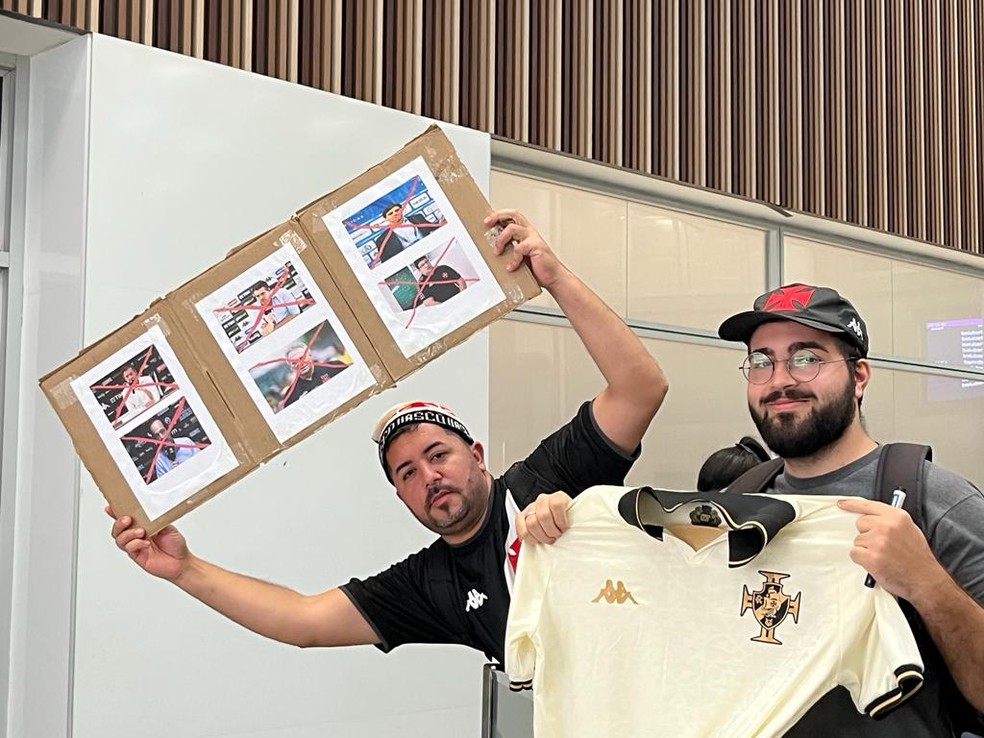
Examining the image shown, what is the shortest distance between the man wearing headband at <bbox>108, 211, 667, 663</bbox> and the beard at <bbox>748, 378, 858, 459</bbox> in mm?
252

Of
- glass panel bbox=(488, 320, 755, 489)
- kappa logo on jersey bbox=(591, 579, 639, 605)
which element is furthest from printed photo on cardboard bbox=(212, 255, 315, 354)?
glass panel bbox=(488, 320, 755, 489)

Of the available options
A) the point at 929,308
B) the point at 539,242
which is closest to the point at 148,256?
the point at 539,242

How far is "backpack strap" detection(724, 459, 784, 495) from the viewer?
226cm

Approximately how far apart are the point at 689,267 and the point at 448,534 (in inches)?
116

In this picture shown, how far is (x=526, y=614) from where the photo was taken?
7.30 ft

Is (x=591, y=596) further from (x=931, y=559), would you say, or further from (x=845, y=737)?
(x=931, y=559)

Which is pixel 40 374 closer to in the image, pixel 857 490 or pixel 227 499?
pixel 227 499

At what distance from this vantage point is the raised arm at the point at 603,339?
7.00ft

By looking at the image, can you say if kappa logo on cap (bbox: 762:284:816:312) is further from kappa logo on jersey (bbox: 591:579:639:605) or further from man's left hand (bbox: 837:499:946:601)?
kappa logo on jersey (bbox: 591:579:639:605)

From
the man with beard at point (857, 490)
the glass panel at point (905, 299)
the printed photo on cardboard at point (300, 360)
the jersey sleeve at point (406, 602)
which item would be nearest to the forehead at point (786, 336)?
the man with beard at point (857, 490)

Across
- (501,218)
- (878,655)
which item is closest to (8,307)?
(501,218)

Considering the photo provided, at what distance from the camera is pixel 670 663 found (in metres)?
2.13

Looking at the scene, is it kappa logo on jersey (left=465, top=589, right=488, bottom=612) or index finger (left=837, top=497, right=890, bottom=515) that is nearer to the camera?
index finger (left=837, top=497, right=890, bottom=515)

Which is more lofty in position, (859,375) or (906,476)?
(859,375)
